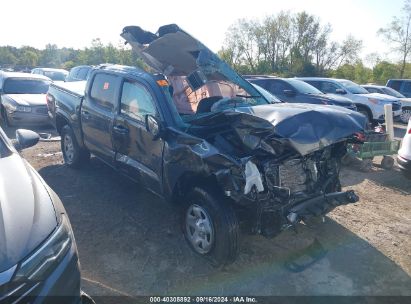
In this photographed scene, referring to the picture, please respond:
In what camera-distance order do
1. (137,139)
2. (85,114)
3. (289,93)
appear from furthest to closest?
(289,93) → (85,114) → (137,139)

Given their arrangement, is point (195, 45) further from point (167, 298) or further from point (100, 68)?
point (167, 298)

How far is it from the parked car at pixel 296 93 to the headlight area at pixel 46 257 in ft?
27.9

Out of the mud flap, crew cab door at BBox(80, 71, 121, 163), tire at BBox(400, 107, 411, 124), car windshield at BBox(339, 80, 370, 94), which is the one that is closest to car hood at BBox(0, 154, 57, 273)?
crew cab door at BBox(80, 71, 121, 163)

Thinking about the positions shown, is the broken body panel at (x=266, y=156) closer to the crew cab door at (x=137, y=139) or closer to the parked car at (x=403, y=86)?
the crew cab door at (x=137, y=139)

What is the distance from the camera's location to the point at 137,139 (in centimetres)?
425

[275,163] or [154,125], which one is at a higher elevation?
[154,125]

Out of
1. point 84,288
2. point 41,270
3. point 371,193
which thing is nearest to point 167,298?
point 84,288

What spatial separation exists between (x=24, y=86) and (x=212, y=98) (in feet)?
26.6

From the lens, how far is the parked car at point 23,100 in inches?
360

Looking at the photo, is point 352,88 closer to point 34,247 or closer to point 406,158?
point 406,158

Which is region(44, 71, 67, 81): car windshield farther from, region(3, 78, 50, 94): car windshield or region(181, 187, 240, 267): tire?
region(181, 187, 240, 267): tire

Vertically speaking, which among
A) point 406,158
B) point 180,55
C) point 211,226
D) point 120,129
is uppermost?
point 180,55

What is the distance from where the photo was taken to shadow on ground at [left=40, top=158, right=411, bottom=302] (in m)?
3.29

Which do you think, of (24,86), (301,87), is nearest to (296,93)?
(301,87)
